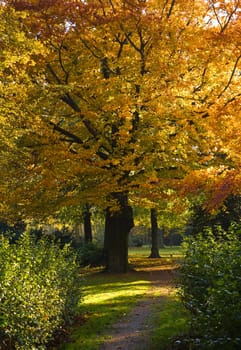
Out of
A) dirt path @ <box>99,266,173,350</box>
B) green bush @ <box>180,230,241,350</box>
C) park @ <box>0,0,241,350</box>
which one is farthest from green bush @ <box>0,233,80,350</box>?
green bush @ <box>180,230,241,350</box>

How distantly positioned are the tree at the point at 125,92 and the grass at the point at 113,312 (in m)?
3.14

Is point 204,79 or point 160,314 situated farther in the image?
point 204,79

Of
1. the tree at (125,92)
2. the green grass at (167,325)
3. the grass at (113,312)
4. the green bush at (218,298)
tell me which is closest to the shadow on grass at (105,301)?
the grass at (113,312)

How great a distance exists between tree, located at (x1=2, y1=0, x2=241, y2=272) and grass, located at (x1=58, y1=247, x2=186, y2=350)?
3.14m

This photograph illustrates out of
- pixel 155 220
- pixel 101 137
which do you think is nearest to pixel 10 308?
pixel 101 137

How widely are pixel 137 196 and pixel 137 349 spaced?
35.1 ft

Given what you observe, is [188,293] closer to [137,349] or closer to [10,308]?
[137,349]

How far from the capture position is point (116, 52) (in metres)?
17.2

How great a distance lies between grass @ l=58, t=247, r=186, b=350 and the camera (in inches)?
331

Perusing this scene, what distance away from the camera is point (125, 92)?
1507 cm

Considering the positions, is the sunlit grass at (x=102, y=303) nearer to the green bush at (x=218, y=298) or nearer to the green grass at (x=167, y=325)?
the green grass at (x=167, y=325)

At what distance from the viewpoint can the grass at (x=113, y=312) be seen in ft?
27.6

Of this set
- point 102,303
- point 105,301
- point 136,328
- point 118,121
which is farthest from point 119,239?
point 136,328

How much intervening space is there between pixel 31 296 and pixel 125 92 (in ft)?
30.8
